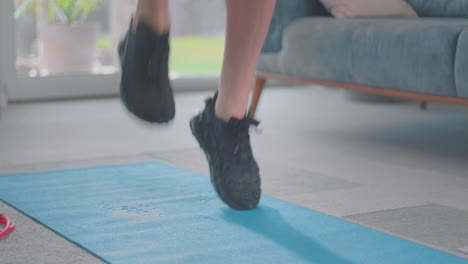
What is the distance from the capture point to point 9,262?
1.03 metres

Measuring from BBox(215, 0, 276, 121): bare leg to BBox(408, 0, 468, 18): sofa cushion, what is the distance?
141 centimetres

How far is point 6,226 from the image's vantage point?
1.18m

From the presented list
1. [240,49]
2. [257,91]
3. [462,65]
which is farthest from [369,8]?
[240,49]

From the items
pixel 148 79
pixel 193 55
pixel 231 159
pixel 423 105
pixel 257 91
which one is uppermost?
pixel 148 79

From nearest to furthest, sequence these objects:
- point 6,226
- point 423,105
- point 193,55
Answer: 1. point 6,226
2. point 423,105
3. point 193,55

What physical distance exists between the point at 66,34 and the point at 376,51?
1.83 metres

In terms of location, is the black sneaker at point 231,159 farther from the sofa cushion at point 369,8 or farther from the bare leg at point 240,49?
the sofa cushion at point 369,8

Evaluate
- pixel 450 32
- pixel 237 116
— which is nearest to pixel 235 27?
pixel 237 116

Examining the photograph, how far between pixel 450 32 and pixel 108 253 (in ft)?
3.78

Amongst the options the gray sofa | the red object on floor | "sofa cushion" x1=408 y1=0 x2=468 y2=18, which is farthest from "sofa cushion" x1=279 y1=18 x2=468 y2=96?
the red object on floor

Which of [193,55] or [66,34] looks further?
[193,55]

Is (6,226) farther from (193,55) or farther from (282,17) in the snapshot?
(193,55)

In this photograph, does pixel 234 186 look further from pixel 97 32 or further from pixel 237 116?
pixel 97 32

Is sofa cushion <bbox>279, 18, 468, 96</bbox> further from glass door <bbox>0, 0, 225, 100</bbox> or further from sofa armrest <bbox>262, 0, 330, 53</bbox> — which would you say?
glass door <bbox>0, 0, 225, 100</bbox>
